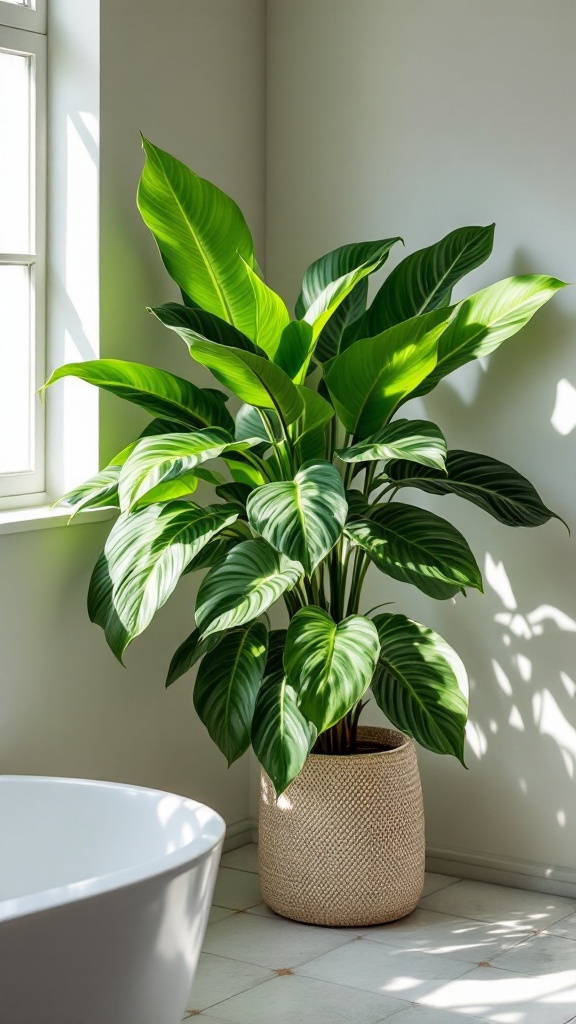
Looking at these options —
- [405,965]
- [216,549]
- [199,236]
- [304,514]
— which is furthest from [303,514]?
[405,965]

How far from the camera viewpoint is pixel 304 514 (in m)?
2.31

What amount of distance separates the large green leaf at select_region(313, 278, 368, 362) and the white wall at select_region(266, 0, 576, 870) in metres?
0.24

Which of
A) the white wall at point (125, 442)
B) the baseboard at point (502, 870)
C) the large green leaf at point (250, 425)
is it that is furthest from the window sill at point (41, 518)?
the baseboard at point (502, 870)

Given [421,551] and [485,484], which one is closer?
[421,551]

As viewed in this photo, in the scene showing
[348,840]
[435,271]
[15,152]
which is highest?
[15,152]

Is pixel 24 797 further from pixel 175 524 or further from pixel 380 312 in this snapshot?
pixel 380 312

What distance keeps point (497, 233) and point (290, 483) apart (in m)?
0.93

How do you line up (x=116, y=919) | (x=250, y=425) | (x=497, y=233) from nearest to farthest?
(x=116, y=919) → (x=250, y=425) → (x=497, y=233)

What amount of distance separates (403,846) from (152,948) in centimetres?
→ 104

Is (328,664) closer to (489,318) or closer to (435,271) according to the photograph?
(489,318)

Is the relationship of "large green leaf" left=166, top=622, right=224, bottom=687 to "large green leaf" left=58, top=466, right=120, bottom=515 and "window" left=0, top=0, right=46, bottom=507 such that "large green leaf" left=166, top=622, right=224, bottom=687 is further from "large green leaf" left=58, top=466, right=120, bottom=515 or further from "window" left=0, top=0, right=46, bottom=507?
"window" left=0, top=0, right=46, bottom=507

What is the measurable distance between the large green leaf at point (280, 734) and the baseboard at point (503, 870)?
0.79 meters

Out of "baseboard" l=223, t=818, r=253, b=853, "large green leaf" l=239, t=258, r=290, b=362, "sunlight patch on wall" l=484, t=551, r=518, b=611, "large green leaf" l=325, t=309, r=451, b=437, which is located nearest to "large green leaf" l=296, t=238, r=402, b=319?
"large green leaf" l=239, t=258, r=290, b=362

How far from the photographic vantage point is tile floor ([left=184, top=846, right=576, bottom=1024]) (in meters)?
2.36
